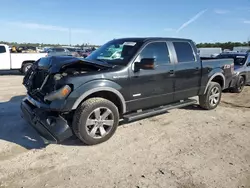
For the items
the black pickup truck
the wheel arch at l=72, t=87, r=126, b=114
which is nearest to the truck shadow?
the black pickup truck

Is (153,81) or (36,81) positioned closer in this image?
(36,81)

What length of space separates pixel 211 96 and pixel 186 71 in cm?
138

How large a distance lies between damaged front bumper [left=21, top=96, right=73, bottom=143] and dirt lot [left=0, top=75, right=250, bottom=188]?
0.32 m

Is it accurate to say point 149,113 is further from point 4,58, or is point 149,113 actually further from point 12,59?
point 4,58

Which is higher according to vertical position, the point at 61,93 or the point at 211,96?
the point at 61,93

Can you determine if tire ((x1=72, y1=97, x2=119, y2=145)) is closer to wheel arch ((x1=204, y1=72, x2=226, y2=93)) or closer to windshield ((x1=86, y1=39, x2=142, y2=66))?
windshield ((x1=86, y1=39, x2=142, y2=66))

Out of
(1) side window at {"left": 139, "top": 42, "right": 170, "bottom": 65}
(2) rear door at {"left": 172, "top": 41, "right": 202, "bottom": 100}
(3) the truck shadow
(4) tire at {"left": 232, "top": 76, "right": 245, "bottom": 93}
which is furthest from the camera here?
(4) tire at {"left": 232, "top": 76, "right": 245, "bottom": 93}

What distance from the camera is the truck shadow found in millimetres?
4418

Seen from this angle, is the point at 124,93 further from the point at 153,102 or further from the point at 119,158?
the point at 119,158

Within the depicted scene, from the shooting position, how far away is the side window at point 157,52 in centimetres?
502

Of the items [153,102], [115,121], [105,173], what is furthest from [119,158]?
[153,102]

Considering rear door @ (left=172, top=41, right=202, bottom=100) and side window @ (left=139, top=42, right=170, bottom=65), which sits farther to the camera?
rear door @ (left=172, top=41, right=202, bottom=100)

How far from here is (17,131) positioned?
496 centimetres

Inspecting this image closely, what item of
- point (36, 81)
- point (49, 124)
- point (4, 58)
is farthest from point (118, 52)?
point (4, 58)
